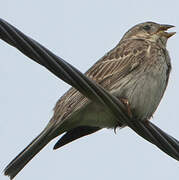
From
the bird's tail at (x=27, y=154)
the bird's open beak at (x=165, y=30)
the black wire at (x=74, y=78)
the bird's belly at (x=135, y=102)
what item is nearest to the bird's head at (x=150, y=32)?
the bird's open beak at (x=165, y=30)

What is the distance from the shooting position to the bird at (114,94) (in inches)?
236

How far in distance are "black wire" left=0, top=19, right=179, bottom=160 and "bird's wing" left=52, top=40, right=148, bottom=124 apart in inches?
38.0

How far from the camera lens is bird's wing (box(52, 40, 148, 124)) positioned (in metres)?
6.03

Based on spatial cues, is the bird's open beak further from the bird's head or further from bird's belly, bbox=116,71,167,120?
bird's belly, bbox=116,71,167,120

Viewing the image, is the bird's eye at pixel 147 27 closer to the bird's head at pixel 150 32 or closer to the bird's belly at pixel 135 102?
the bird's head at pixel 150 32

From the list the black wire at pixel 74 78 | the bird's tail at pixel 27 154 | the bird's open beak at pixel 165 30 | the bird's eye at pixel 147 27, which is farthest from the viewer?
the bird's eye at pixel 147 27

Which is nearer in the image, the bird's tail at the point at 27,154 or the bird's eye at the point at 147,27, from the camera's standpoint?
the bird's tail at the point at 27,154

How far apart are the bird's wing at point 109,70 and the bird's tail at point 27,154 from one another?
204 millimetres

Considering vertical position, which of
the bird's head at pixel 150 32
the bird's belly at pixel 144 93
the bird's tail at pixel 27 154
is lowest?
the bird's belly at pixel 144 93

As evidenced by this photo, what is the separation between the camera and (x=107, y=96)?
466 centimetres

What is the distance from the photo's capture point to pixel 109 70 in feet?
21.4

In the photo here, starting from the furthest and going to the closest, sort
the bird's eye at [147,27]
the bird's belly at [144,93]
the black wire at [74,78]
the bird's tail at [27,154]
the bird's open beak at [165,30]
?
1. the bird's eye at [147,27]
2. the bird's open beak at [165,30]
3. the bird's belly at [144,93]
4. the bird's tail at [27,154]
5. the black wire at [74,78]

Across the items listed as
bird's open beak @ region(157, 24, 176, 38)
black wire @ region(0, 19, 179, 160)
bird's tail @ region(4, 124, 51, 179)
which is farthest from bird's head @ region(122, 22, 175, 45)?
black wire @ region(0, 19, 179, 160)

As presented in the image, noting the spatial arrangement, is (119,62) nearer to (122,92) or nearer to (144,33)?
(122,92)
